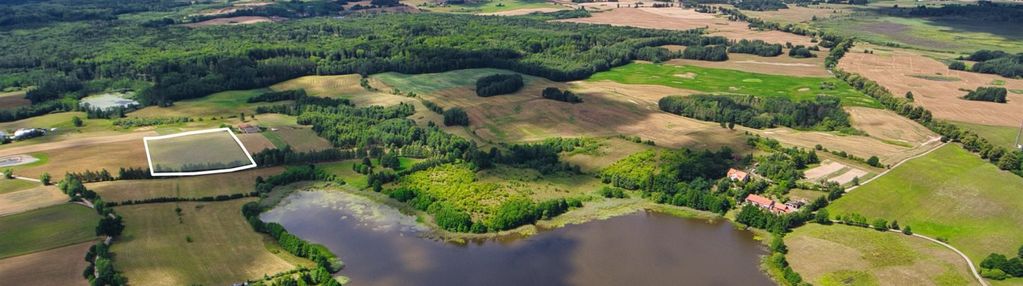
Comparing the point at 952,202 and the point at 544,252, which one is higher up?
the point at 952,202

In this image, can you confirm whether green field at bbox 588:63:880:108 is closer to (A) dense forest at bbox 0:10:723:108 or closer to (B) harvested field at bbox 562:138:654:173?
(A) dense forest at bbox 0:10:723:108

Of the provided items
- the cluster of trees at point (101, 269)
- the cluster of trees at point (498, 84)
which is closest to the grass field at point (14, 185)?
the cluster of trees at point (101, 269)

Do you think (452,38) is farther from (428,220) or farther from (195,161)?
(428,220)

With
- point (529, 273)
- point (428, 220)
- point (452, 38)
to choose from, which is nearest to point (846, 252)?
point (529, 273)

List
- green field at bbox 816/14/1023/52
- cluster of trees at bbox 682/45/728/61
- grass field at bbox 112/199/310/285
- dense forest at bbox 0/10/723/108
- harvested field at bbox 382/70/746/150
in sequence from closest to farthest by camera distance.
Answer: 1. grass field at bbox 112/199/310/285
2. harvested field at bbox 382/70/746/150
3. dense forest at bbox 0/10/723/108
4. cluster of trees at bbox 682/45/728/61
5. green field at bbox 816/14/1023/52

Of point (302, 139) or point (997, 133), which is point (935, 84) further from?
point (302, 139)

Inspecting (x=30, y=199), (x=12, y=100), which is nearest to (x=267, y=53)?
(x=12, y=100)

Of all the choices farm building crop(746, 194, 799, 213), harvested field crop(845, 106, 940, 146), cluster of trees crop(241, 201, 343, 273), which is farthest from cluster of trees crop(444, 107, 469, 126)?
harvested field crop(845, 106, 940, 146)
